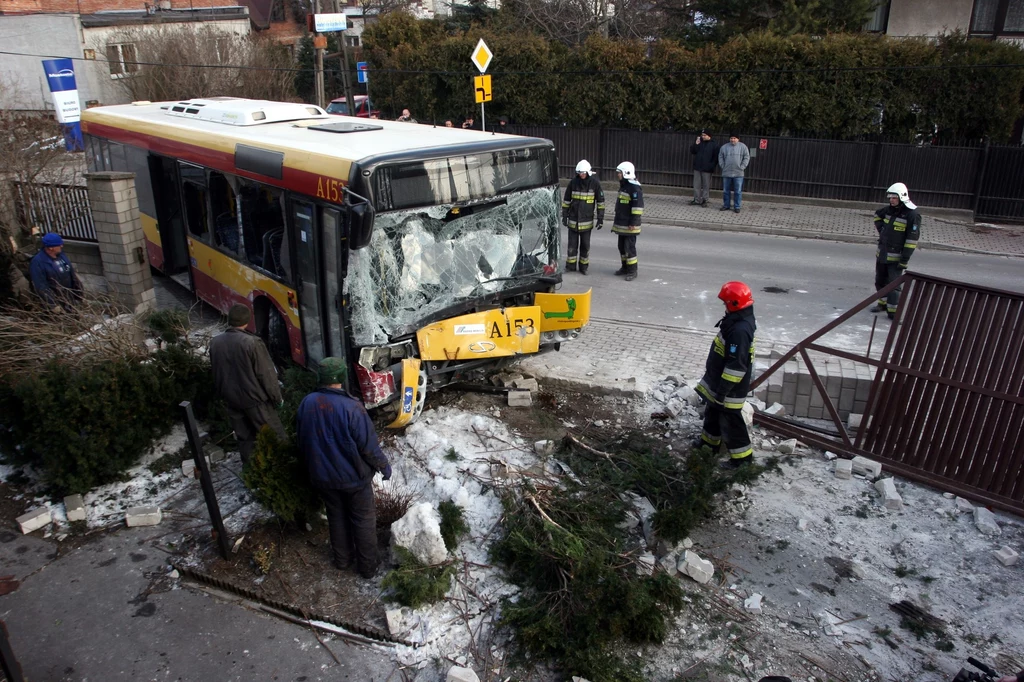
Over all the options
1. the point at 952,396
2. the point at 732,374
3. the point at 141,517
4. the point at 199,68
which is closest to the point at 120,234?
the point at 141,517

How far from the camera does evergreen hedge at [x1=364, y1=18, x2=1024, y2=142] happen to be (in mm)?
16078

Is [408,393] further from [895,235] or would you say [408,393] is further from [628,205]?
[895,235]

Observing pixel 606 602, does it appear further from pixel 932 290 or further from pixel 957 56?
pixel 957 56

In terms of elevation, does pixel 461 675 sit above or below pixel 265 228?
below

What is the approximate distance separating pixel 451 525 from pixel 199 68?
74.9 feet

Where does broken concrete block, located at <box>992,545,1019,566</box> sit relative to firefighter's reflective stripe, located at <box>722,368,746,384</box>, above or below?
below

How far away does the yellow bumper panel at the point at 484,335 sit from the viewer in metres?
6.68

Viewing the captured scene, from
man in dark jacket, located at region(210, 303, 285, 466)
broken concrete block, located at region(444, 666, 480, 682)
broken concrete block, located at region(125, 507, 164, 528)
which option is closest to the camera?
broken concrete block, located at region(444, 666, 480, 682)

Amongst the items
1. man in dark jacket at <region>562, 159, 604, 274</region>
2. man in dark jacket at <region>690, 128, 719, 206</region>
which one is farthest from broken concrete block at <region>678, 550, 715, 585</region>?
man in dark jacket at <region>690, 128, 719, 206</region>

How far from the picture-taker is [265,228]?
752cm

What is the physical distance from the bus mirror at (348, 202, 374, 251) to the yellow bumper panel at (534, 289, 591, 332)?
2.22m

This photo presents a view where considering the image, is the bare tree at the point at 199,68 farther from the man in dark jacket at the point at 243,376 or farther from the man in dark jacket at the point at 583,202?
the man in dark jacket at the point at 243,376

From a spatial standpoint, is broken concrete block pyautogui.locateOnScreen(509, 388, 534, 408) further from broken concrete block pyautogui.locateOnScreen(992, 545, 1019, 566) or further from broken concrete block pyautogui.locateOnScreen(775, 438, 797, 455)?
broken concrete block pyautogui.locateOnScreen(992, 545, 1019, 566)

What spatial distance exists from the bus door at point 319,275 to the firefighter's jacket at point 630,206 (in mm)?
5992
